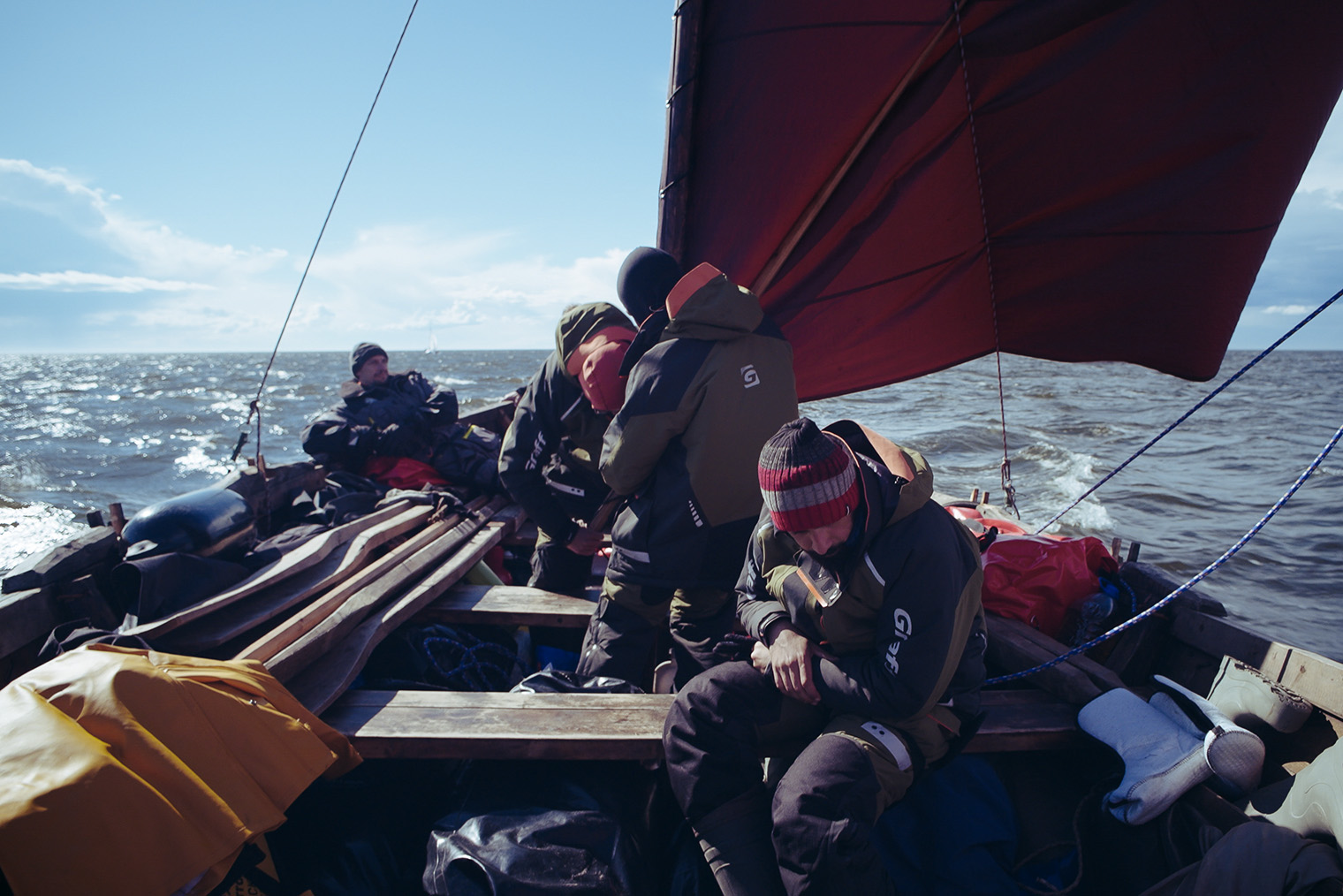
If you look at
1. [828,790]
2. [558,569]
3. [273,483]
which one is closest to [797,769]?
[828,790]

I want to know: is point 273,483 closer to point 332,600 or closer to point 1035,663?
point 332,600

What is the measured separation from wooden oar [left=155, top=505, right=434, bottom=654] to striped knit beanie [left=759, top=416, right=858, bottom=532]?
7.45 ft

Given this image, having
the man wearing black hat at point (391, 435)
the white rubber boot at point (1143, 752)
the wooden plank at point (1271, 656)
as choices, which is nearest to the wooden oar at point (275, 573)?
the man wearing black hat at point (391, 435)

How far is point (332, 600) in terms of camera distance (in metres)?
3.01

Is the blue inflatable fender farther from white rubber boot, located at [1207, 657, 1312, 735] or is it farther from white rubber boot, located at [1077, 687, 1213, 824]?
white rubber boot, located at [1207, 657, 1312, 735]

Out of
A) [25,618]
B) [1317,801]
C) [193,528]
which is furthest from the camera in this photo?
[193,528]

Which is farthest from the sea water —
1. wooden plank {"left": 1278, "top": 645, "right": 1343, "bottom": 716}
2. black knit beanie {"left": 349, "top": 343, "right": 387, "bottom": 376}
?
black knit beanie {"left": 349, "top": 343, "right": 387, "bottom": 376}

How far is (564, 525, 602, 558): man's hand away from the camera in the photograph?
11.8 feet

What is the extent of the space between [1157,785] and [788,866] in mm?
1270

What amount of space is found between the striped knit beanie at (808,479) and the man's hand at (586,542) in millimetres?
1840

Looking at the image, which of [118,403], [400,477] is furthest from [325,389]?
[400,477]

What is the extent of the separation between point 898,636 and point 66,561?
3391 millimetres

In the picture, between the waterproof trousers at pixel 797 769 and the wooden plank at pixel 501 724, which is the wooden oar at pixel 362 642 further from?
the waterproof trousers at pixel 797 769

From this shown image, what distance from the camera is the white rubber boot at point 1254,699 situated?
2.40 metres
